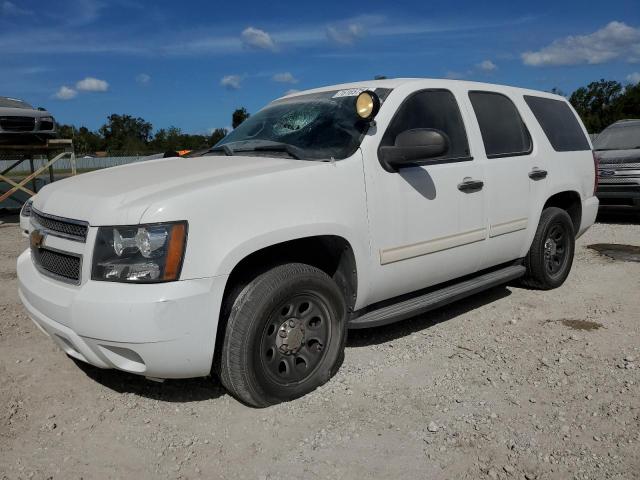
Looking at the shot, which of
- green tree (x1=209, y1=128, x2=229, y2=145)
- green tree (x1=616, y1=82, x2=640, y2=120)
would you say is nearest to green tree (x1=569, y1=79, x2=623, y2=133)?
green tree (x1=616, y1=82, x2=640, y2=120)

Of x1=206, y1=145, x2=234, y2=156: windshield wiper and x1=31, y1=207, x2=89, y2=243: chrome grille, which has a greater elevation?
x1=206, y1=145, x2=234, y2=156: windshield wiper

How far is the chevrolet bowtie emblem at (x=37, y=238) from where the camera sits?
3156 millimetres

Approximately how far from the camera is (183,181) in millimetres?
2988

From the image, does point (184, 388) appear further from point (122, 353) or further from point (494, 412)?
point (494, 412)

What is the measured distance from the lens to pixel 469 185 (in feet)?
13.4

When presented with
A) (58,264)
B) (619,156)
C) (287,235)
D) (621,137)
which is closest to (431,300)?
(287,235)

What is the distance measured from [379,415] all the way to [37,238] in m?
2.17

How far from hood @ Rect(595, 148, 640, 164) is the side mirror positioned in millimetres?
7252

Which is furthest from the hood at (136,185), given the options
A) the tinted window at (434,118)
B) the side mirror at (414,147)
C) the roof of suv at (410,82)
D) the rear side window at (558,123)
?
the rear side window at (558,123)

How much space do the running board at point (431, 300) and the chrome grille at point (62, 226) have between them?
165cm

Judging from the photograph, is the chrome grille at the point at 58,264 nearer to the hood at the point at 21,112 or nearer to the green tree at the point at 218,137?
the green tree at the point at 218,137

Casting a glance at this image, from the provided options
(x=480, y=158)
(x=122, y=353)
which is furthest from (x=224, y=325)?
(x=480, y=158)

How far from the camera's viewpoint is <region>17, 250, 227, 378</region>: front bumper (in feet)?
8.71

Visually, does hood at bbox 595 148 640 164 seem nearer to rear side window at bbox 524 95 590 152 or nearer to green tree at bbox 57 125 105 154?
rear side window at bbox 524 95 590 152
